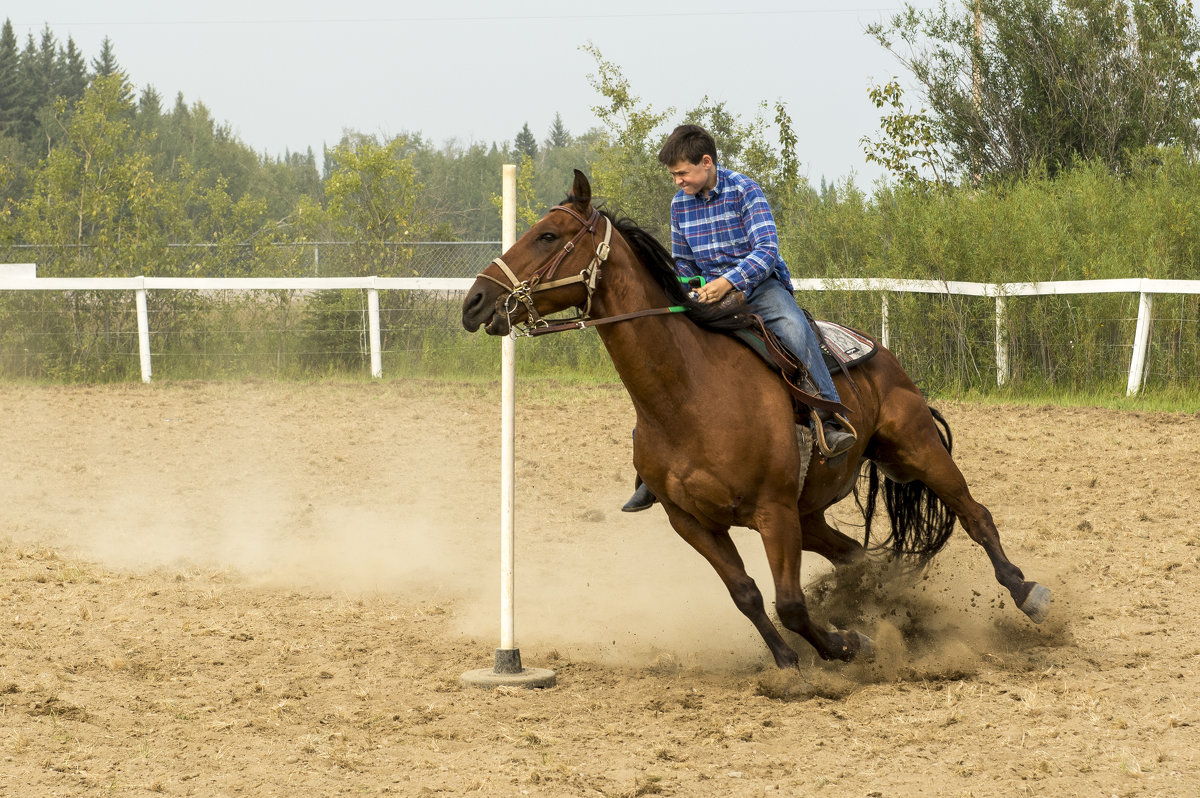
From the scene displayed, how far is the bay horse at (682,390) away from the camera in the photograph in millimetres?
4684

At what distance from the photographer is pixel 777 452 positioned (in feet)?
16.4

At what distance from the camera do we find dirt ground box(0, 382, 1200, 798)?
403cm

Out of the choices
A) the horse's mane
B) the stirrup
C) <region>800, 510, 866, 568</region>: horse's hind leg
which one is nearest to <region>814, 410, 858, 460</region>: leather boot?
the stirrup

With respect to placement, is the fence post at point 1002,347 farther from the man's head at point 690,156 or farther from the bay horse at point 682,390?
the man's head at point 690,156

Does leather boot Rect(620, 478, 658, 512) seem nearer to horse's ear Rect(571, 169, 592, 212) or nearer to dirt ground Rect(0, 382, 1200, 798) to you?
dirt ground Rect(0, 382, 1200, 798)

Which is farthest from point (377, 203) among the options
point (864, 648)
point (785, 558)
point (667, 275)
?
point (785, 558)

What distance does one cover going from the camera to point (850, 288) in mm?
14656

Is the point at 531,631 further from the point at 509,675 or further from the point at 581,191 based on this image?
the point at 581,191

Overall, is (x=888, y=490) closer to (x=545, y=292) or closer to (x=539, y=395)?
(x=545, y=292)

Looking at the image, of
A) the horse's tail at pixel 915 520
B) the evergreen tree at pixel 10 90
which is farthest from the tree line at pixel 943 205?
the evergreen tree at pixel 10 90

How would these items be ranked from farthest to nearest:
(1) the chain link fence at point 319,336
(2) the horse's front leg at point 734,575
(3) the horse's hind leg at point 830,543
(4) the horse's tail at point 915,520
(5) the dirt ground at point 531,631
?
(1) the chain link fence at point 319,336, (4) the horse's tail at point 915,520, (3) the horse's hind leg at point 830,543, (2) the horse's front leg at point 734,575, (5) the dirt ground at point 531,631

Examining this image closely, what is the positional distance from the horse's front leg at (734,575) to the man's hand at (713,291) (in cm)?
94

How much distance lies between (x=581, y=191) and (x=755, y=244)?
99 cm

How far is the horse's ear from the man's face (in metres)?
0.60
